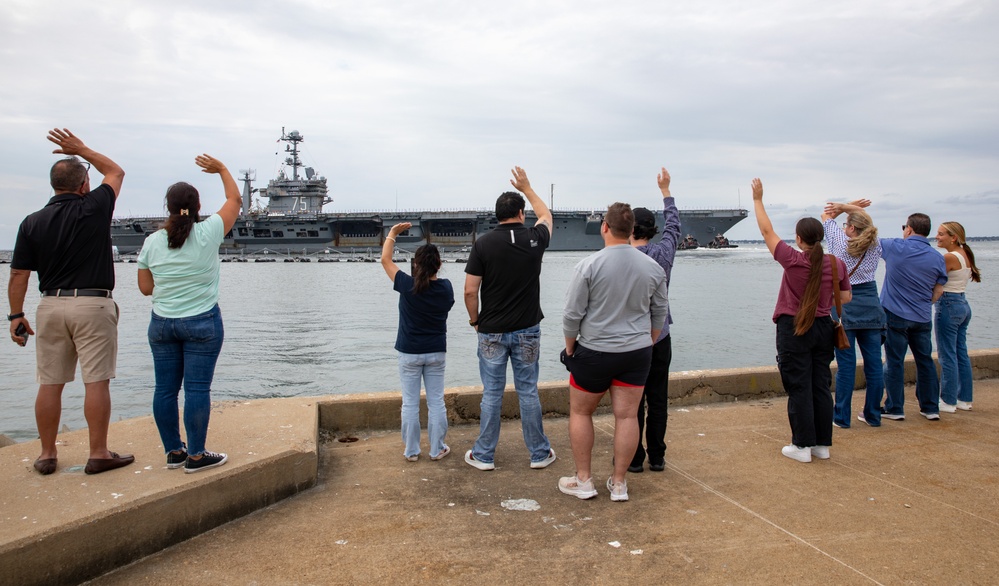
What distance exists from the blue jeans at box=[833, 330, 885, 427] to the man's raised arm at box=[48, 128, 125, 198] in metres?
4.33

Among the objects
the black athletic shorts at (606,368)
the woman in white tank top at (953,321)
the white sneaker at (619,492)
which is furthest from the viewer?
the woman in white tank top at (953,321)

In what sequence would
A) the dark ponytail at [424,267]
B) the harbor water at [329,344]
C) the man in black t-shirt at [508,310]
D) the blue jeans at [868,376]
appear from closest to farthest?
the man in black t-shirt at [508,310] → the dark ponytail at [424,267] → the blue jeans at [868,376] → the harbor water at [329,344]

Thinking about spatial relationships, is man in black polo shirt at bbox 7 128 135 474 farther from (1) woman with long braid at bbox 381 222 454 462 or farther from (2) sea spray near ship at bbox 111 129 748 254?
(2) sea spray near ship at bbox 111 129 748 254

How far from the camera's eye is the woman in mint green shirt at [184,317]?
290 centimetres

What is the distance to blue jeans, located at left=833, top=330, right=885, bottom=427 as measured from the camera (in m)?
4.34

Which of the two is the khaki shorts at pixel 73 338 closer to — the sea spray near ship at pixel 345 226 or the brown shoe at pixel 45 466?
the brown shoe at pixel 45 466

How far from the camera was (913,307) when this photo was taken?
14.9 feet

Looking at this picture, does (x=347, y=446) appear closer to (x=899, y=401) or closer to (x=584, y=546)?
(x=584, y=546)

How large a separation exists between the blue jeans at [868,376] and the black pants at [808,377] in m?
0.69

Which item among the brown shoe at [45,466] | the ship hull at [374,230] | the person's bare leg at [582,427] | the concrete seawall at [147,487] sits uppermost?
the ship hull at [374,230]

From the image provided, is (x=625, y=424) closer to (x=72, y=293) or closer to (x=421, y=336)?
(x=421, y=336)

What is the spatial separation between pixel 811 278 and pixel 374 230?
67.6 m

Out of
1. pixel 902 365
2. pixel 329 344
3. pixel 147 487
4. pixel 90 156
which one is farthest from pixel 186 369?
pixel 329 344

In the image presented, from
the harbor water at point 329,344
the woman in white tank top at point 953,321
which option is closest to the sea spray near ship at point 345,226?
the harbor water at point 329,344
